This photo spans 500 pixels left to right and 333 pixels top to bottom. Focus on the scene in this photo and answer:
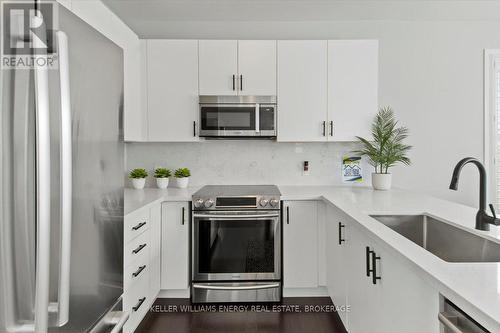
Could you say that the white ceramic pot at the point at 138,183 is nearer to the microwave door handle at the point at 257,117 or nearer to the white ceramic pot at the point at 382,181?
the microwave door handle at the point at 257,117

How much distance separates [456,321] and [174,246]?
221 cm

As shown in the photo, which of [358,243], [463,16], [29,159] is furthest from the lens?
[463,16]

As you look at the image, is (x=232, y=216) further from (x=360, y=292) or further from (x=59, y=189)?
(x=59, y=189)

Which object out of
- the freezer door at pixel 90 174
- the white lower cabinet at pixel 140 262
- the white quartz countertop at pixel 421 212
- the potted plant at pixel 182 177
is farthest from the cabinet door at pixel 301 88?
the freezer door at pixel 90 174

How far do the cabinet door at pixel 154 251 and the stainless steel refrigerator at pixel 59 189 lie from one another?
1408 millimetres

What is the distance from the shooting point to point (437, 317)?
1.01 m

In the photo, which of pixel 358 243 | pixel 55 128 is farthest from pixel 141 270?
pixel 55 128

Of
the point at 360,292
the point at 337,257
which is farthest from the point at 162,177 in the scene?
the point at 360,292

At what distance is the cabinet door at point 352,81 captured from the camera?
3141 millimetres

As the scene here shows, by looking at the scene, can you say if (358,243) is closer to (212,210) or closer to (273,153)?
(212,210)

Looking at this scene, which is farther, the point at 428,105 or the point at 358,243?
the point at 428,105

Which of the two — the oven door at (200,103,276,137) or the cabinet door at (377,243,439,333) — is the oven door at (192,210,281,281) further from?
the cabinet door at (377,243,439,333)

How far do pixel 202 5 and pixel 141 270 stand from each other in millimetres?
2245

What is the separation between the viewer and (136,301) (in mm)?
2221
